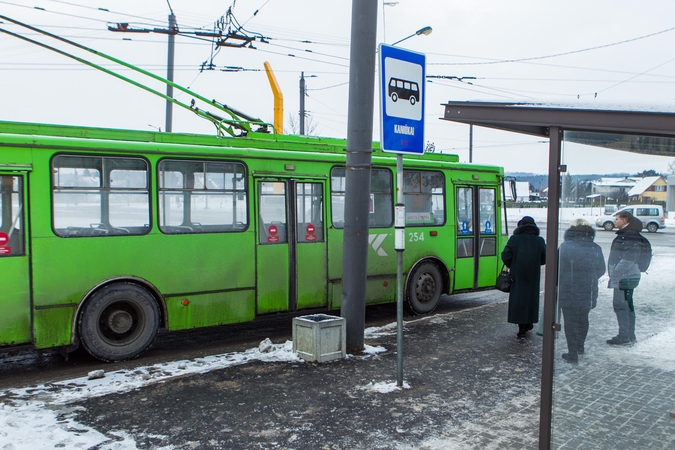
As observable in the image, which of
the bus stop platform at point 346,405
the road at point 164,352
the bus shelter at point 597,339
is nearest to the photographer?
the bus shelter at point 597,339

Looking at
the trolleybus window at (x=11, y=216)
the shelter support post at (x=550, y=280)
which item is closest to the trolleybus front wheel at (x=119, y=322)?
the trolleybus window at (x=11, y=216)

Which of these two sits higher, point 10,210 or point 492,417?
point 10,210

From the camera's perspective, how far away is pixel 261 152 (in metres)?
8.63

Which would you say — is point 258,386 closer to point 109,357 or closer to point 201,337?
point 109,357

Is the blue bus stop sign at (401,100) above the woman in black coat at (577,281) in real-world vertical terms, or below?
above

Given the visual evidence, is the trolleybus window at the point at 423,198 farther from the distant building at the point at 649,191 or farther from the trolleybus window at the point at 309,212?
the distant building at the point at 649,191

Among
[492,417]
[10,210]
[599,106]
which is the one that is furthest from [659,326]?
[10,210]

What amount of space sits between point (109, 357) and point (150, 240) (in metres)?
1.48

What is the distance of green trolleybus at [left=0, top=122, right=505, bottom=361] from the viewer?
270 inches

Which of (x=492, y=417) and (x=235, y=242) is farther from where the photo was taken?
(x=235, y=242)

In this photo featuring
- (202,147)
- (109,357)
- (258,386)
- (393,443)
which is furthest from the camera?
(202,147)

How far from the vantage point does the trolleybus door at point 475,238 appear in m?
11.1

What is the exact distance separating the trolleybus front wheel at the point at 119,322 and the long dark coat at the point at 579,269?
517 centimetres

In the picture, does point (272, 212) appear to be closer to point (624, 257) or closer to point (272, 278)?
point (272, 278)
